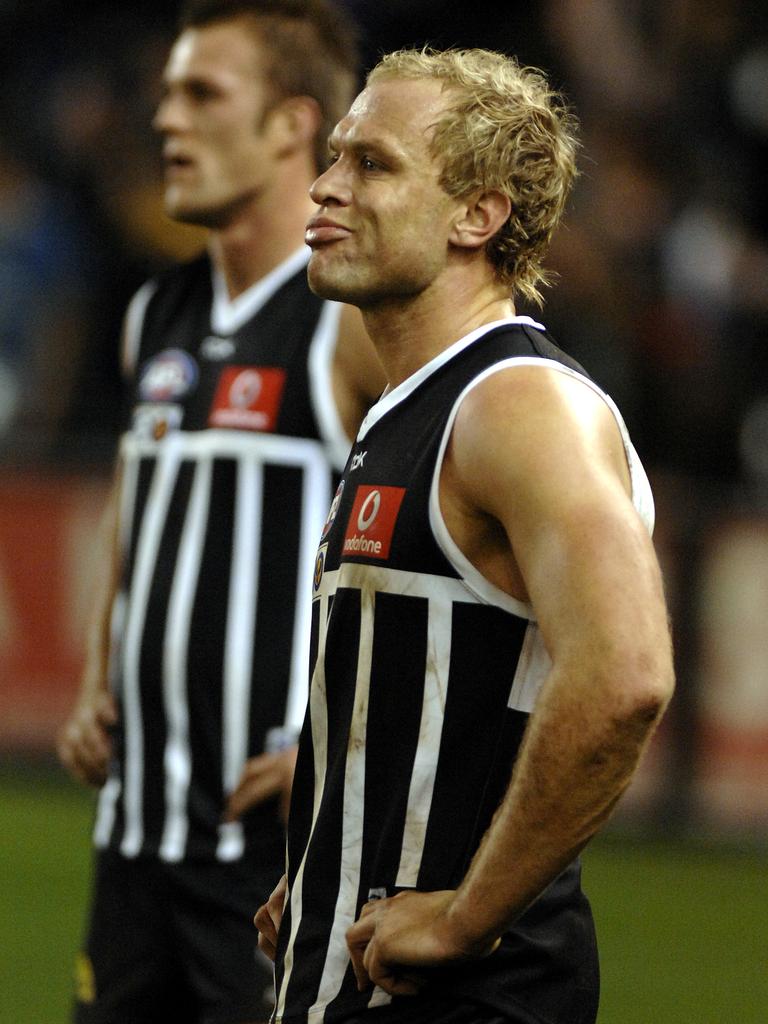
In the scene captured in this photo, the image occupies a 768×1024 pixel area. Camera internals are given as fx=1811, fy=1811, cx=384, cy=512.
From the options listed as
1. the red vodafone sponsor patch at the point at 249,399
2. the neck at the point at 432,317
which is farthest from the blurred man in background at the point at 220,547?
the neck at the point at 432,317

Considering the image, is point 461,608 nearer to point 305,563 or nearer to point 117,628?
point 305,563

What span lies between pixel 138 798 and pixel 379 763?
1569 millimetres

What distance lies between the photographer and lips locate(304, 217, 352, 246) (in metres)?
2.88

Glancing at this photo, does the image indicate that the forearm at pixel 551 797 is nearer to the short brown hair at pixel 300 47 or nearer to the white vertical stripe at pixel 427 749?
the white vertical stripe at pixel 427 749

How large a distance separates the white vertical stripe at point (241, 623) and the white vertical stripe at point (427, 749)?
1396 millimetres

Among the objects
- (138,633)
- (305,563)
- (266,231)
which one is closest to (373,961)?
(305,563)

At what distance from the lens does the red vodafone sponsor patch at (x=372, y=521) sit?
8.96ft

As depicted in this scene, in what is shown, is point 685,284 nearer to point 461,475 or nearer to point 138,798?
point 138,798

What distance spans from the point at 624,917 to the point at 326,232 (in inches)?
215

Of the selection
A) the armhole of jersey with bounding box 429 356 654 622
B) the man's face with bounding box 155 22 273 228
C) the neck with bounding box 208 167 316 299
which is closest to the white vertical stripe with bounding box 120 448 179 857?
the neck with bounding box 208 167 316 299

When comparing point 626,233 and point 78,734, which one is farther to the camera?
point 626,233

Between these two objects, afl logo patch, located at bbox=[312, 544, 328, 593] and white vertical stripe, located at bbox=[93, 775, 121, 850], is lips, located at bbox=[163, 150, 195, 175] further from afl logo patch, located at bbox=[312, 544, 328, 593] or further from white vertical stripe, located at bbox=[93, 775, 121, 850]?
afl logo patch, located at bbox=[312, 544, 328, 593]

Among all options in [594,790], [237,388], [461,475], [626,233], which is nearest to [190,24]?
[237,388]

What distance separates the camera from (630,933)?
24.9 feet
